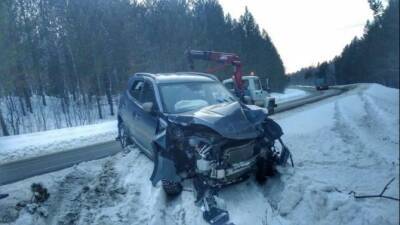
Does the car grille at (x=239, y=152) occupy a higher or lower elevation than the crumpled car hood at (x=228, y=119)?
lower

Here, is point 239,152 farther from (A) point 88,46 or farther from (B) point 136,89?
(A) point 88,46

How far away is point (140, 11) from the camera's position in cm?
3428

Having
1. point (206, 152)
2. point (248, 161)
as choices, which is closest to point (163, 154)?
point (206, 152)

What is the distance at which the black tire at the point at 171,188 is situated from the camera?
5223mm

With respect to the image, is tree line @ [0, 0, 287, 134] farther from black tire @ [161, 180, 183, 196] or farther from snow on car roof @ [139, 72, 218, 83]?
black tire @ [161, 180, 183, 196]

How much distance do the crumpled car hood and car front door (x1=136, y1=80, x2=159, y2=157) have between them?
0.69 metres

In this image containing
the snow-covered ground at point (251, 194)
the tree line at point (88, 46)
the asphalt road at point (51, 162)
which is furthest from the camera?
the tree line at point (88, 46)

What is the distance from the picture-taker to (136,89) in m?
7.74

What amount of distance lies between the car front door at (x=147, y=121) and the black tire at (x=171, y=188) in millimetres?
1100

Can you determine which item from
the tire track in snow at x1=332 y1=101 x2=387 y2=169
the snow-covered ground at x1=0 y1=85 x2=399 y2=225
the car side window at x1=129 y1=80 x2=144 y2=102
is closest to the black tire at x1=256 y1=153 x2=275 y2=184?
the snow-covered ground at x1=0 y1=85 x2=399 y2=225

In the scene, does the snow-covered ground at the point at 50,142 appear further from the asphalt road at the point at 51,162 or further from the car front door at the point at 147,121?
the car front door at the point at 147,121

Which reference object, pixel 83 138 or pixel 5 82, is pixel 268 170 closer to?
pixel 83 138

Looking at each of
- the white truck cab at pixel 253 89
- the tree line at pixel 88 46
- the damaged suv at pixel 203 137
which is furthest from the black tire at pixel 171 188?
the tree line at pixel 88 46

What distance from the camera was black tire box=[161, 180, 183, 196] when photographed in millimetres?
5223
